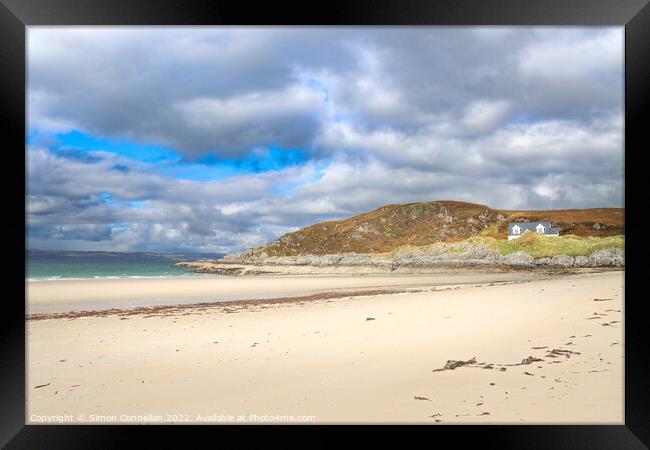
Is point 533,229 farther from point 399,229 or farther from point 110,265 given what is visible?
point 110,265

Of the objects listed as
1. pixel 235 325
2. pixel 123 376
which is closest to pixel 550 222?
pixel 235 325

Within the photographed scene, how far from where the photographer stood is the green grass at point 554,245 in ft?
86.1

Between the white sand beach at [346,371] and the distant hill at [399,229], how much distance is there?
43.2 metres

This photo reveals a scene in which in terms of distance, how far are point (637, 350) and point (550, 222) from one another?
42412 millimetres

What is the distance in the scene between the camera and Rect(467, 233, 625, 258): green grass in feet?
86.1

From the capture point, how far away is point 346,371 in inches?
141

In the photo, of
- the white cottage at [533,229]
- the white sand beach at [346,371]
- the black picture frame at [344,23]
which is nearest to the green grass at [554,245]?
the white cottage at [533,229]

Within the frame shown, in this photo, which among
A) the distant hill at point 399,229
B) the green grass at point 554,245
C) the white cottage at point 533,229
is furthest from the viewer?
the distant hill at point 399,229

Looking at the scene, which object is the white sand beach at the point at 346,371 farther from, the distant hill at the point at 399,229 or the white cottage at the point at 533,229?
the distant hill at the point at 399,229

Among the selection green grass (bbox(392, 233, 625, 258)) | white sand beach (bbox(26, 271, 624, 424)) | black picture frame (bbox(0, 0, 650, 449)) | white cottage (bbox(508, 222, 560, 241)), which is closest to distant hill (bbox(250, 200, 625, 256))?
white cottage (bbox(508, 222, 560, 241))

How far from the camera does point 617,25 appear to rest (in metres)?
2.89

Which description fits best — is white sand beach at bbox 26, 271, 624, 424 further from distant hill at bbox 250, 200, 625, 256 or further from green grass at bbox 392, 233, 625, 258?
distant hill at bbox 250, 200, 625, 256

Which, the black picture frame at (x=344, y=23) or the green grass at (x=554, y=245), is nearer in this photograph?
the black picture frame at (x=344, y=23)

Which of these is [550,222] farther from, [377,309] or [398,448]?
[398,448]
